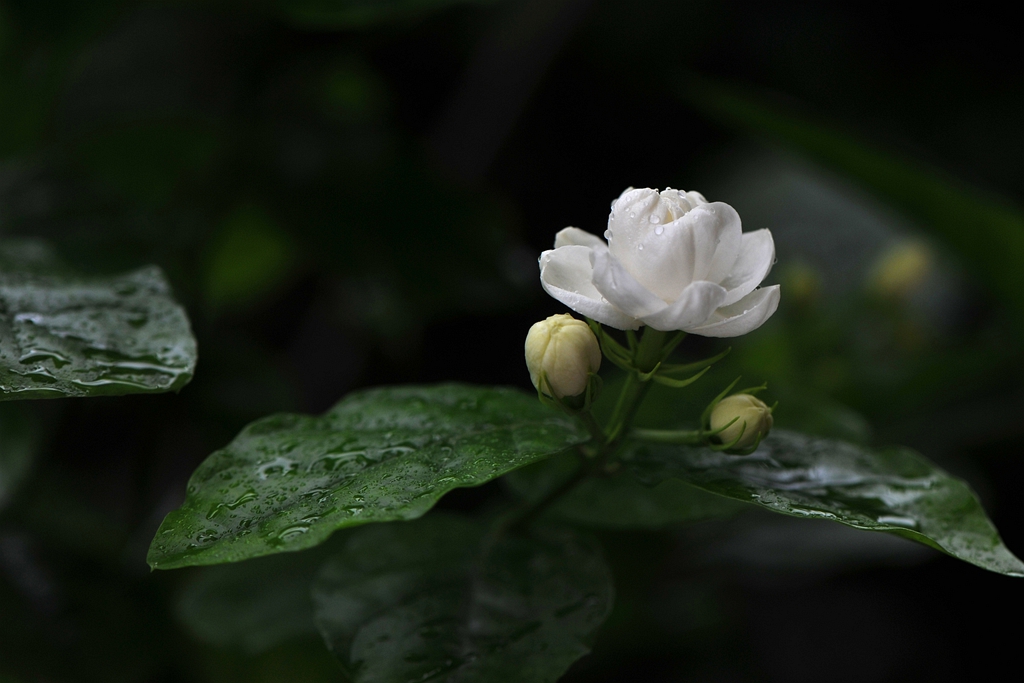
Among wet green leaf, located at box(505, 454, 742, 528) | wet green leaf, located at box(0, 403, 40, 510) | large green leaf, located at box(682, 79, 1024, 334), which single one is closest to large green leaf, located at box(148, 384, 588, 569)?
wet green leaf, located at box(505, 454, 742, 528)

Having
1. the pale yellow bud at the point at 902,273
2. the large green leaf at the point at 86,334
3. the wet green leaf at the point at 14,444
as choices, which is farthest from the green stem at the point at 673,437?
the pale yellow bud at the point at 902,273

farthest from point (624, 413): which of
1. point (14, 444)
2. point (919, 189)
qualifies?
point (919, 189)

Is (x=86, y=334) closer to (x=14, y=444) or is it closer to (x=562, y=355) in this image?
(x=14, y=444)

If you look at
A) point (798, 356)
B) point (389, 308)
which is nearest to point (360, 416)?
point (389, 308)

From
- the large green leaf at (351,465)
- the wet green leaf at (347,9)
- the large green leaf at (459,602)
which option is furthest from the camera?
the wet green leaf at (347,9)

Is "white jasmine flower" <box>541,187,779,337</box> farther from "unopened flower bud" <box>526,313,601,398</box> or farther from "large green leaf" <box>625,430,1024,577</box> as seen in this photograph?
"large green leaf" <box>625,430,1024,577</box>

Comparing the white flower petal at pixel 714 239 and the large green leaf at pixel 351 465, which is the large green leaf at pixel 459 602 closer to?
the large green leaf at pixel 351 465

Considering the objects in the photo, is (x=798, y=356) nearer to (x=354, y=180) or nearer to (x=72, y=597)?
(x=354, y=180)
